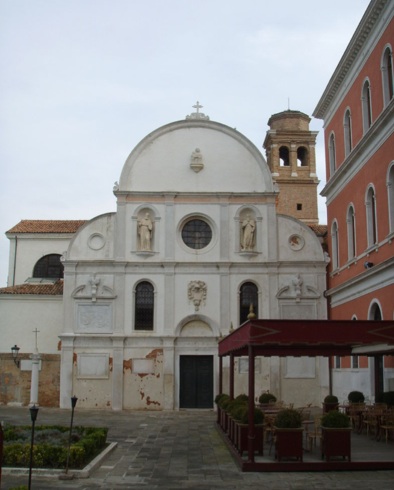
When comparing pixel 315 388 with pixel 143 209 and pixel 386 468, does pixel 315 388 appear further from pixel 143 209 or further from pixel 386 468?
pixel 386 468

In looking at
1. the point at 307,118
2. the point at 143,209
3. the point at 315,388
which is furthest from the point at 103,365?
the point at 307,118

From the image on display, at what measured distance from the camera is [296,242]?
32312 mm

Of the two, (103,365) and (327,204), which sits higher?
(327,204)

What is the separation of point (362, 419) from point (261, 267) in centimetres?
1228

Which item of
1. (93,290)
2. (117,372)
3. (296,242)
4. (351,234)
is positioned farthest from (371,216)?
(117,372)

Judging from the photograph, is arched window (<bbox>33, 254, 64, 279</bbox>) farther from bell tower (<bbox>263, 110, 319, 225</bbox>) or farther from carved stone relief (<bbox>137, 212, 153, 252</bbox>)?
bell tower (<bbox>263, 110, 319, 225</bbox>)

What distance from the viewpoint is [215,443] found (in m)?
19.0

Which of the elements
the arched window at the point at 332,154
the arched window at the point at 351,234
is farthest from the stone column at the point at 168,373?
the arched window at the point at 332,154

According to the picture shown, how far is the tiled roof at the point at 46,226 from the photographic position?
126 feet

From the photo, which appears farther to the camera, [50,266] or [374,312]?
[50,266]

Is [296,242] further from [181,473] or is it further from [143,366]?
[181,473]

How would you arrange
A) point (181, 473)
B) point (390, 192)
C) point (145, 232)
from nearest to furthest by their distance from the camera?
point (181, 473) → point (390, 192) → point (145, 232)

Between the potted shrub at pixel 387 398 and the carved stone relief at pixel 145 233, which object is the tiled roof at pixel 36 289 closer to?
the carved stone relief at pixel 145 233

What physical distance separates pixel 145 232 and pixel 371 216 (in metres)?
11.8
